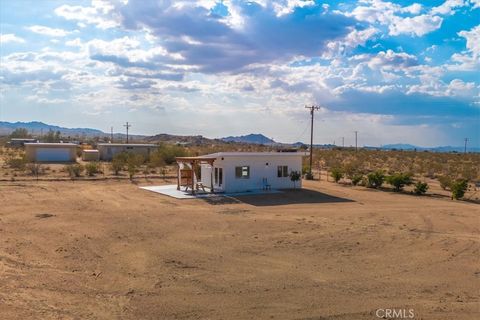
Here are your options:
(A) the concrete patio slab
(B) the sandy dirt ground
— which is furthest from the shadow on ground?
(B) the sandy dirt ground

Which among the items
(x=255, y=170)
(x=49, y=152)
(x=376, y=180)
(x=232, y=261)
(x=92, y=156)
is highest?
(x=49, y=152)

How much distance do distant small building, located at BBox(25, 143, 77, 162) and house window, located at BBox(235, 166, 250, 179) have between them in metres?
28.5

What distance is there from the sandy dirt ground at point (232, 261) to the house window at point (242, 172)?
6005 millimetres

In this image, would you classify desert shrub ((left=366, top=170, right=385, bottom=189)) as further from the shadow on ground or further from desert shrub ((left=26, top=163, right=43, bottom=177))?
desert shrub ((left=26, top=163, right=43, bottom=177))

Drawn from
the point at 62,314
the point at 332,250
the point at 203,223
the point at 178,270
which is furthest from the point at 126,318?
the point at 203,223

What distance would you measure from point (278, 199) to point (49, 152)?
3384 cm

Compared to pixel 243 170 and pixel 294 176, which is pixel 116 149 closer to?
pixel 243 170

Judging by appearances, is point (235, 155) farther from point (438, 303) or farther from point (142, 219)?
point (438, 303)

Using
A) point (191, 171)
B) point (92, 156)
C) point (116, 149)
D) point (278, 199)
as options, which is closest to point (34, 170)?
point (92, 156)

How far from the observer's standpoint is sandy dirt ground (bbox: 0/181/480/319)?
913 cm

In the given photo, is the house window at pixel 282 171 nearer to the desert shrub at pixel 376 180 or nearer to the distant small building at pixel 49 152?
the desert shrub at pixel 376 180

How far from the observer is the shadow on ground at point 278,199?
24.4 metres

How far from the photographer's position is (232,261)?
40.8ft

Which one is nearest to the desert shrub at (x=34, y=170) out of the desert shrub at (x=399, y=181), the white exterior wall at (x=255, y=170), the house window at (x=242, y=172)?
the white exterior wall at (x=255, y=170)
